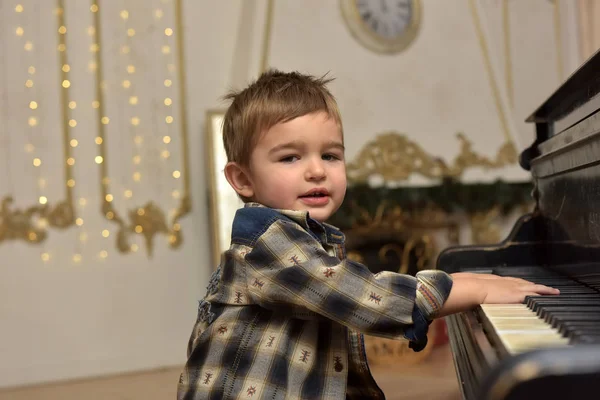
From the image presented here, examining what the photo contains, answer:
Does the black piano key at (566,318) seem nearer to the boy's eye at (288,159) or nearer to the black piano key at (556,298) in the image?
the black piano key at (556,298)

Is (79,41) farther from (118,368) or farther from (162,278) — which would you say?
(118,368)

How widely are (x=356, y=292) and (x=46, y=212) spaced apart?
9.84 feet

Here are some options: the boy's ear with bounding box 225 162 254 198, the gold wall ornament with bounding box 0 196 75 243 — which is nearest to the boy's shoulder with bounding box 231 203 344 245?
the boy's ear with bounding box 225 162 254 198

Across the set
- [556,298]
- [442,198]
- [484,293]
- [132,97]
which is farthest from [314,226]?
[442,198]

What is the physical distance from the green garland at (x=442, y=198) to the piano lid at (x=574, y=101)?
2213mm

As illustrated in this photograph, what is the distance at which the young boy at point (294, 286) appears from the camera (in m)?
1.10

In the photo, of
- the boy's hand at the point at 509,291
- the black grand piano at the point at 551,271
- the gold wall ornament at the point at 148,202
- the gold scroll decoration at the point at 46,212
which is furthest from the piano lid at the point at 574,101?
the gold scroll decoration at the point at 46,212

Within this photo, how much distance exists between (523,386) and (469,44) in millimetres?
4337

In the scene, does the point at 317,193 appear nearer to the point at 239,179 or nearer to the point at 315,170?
the point at 315,170

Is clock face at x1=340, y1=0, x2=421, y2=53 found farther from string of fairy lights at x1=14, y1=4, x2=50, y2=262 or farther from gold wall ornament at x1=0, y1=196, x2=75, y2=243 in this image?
gold wall ornament at x1=0, y1=196, x2=75, y2=243

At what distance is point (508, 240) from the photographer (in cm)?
172

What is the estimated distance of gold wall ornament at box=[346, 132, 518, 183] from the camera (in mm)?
4180

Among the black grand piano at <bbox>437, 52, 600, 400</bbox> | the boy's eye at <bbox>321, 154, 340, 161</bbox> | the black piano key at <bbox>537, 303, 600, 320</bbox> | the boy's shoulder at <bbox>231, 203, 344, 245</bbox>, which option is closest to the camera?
the black grand piano at <bbox>437, 52, 600, 400</bbox>

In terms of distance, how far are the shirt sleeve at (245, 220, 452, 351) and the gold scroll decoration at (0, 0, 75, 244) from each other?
2.84 metres
